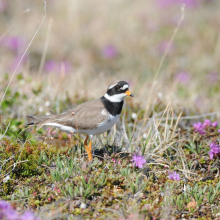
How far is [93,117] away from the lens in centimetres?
455

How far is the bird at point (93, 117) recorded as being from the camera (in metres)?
4.52

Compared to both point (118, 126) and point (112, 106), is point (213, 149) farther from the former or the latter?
point (118, 126)

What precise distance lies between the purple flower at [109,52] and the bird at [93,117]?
27.7 feet

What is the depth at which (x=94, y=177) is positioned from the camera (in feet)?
13.0

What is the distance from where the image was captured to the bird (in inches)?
178

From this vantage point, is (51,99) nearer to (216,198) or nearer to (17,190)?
(17,190)

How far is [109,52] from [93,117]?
898 centimetres

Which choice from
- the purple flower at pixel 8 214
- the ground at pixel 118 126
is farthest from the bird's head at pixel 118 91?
the purple flower at pixel 8 214

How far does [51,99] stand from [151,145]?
8.75ft

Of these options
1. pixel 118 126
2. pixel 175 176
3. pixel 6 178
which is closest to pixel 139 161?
pixel 175 176

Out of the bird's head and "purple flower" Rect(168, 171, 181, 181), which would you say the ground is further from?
the bird's head

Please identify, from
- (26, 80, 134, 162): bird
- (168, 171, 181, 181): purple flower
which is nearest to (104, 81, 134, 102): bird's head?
(26, 80, 134, 162): bird

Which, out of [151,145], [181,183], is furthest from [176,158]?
[181,183]

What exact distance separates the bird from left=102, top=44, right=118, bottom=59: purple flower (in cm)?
846
